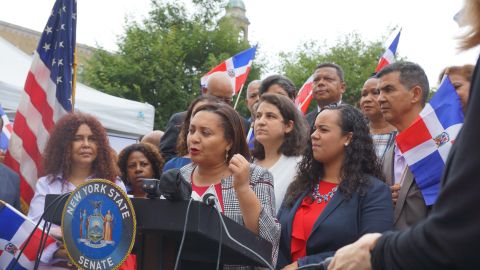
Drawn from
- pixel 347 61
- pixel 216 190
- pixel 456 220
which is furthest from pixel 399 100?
pixel 347 61

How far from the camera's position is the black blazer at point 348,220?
11.6ft

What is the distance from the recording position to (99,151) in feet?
16.3

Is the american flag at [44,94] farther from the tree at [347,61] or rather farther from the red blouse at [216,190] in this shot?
the tree at [347,61]

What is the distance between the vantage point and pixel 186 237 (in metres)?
2.58

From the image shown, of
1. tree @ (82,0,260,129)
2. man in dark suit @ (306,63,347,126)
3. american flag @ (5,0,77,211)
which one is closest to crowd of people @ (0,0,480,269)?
american flag @ (5,0,77,211)

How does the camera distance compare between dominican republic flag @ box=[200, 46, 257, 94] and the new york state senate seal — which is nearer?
the new york state senate seal

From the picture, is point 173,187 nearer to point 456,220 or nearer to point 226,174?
point 226,174

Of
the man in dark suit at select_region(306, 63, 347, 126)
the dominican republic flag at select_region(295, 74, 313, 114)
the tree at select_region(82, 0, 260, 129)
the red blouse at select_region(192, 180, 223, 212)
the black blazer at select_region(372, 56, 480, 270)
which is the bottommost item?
the black blazer at select_region(372, 56, 480, 270)

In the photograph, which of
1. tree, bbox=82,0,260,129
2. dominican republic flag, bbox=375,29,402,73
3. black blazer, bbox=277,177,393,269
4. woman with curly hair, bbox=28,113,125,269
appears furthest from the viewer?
tree, bbox=82,0,260,129

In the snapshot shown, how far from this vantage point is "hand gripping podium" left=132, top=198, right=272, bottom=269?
2482 mm

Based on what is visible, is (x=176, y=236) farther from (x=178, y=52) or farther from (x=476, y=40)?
(x=178, y=52)

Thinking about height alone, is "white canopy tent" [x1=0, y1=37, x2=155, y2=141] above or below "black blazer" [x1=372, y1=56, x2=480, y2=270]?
above

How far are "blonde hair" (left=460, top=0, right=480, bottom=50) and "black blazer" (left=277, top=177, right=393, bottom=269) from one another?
201 cm

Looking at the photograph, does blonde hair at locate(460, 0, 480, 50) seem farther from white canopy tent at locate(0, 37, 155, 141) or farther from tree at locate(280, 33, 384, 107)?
tree at locate(280, 33, 384, 107)
